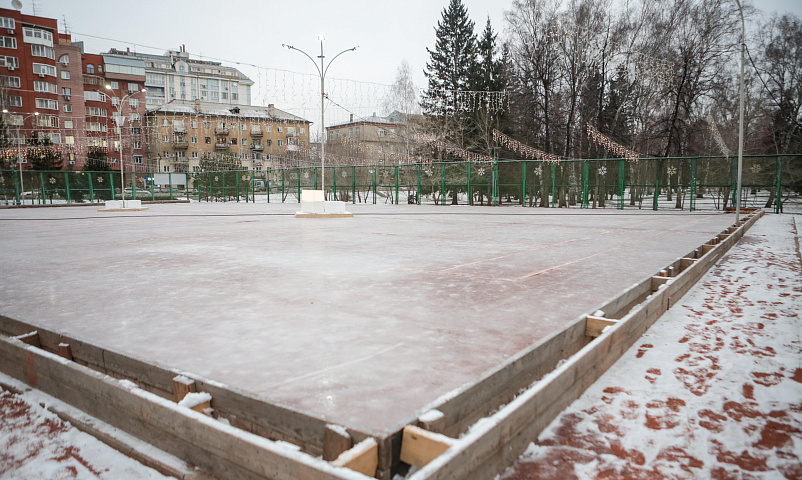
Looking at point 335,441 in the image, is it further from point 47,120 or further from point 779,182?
point 47,120

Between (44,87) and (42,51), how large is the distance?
4.17 m

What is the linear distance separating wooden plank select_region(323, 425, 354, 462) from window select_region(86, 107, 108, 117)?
248ft

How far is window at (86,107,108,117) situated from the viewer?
6425cm

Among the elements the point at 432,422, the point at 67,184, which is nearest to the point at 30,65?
the point at 67,184

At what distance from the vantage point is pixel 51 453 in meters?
2.21

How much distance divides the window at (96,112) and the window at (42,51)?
777 centimetres

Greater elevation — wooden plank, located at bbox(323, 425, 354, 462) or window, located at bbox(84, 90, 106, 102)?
window, located at bbox(84, 90, 106, 102)

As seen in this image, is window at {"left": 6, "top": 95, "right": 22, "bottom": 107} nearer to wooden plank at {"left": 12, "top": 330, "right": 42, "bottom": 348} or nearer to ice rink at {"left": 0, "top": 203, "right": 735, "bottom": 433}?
ice rink at {"left": 0, "top": 203, "right": 735, "bottom": 433}

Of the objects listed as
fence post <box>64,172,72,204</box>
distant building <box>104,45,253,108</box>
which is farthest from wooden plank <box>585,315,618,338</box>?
distant building <box>104,45,253,108</box>

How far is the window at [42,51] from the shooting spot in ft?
185

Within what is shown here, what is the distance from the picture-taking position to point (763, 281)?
6098 mm

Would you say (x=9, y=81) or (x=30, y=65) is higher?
(x=30, y=65)

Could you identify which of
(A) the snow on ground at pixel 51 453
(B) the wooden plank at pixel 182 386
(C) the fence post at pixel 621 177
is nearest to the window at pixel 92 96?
(C) the fence post at pixel 621 177

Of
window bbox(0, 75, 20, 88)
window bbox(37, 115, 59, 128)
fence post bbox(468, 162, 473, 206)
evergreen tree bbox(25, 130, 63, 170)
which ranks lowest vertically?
fence post bbox(468, 162, 473, 206)
